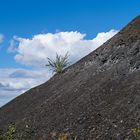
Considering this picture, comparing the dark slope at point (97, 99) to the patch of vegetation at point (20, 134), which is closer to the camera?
the dark slope at point (97, 99)

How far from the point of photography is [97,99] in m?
29.6

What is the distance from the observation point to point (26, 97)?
46375 mm

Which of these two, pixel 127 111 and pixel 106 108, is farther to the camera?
pixel 106 108

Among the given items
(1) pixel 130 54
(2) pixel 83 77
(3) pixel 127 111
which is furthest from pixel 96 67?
(3) pixel 127 111

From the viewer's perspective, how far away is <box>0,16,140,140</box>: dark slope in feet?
81.4

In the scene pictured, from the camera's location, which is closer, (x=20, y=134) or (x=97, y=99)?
(x=97, y=99)

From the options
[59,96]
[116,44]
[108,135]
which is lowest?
[108,135]

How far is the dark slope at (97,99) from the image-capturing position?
24.8 metres

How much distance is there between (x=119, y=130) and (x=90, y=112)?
482 cm

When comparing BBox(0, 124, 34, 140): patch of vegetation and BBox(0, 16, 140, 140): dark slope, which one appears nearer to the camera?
BBox(0, 16, 140, 140): dark slope

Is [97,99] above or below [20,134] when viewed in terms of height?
above

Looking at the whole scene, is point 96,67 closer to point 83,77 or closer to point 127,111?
point 83,77

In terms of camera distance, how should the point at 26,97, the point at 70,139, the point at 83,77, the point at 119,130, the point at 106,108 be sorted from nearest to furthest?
the point at 119,130
the point at 70,139
the point at 106,108
the point at 83,77
the point at 26,97

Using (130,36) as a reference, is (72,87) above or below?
below
